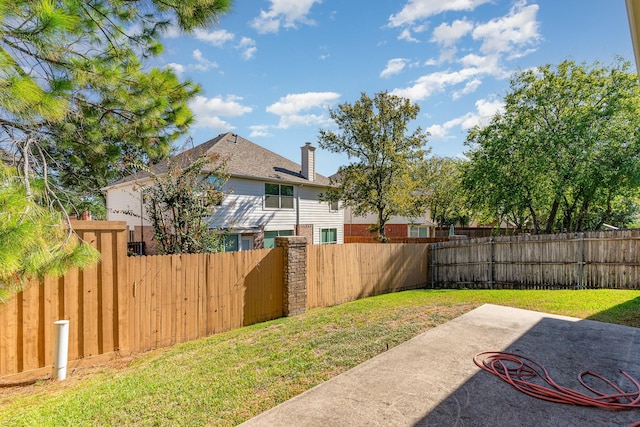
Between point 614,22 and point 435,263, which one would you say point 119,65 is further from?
point 435,263

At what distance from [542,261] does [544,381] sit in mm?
7600

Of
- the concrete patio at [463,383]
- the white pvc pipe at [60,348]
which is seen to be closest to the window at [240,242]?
the white pvc pipe at [60,348]

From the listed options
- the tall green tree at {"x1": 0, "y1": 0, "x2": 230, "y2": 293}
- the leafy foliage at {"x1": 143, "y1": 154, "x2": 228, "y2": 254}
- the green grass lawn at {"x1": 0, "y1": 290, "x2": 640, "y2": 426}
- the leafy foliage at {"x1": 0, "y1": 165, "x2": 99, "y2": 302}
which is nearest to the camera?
the leafy foliage at {"x1": 0, "y1": 165, "x2": 99, "y2": 302}

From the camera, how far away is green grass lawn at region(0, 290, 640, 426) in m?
3.13

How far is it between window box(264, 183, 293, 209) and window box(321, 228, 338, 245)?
3.41 m

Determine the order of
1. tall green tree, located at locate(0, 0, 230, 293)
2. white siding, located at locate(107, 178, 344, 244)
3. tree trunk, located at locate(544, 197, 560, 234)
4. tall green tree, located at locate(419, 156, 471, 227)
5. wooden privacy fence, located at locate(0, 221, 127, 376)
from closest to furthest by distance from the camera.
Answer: tall green tree, located at locate(0, 0, 230, 293) < wooden privacy fence, located at locate(0, 221, 127, 376) < tree trunk, located at locate(544, 197, 560, 234) < white siding, located at locate(107, 178, 344, 244) < tall green tree, located at locate(419, 156, 471, 227)

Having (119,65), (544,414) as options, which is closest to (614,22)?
(544,414)

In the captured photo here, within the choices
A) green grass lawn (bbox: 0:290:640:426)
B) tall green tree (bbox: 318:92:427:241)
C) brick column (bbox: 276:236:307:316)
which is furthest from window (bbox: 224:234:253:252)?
A: green grass lawn (bbox: 0:290:640:426)

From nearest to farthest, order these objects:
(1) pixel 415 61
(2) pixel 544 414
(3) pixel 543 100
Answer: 1. (2) pixel 544 414
2. (1) pixel 415 61
3. (3) pixel 543 100

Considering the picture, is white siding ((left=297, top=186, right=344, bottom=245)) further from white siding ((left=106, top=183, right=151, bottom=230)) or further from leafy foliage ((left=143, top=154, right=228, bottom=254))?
leafy foliage ((left=143, top=154, right=228, bottom=254))

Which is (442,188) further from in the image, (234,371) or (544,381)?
(234,371)

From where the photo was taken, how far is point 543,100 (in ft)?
43.3

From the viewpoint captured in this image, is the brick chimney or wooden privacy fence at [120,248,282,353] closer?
wooden privacy fence at [120,248,282,353]

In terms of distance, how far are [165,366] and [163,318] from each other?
133 centimetres
